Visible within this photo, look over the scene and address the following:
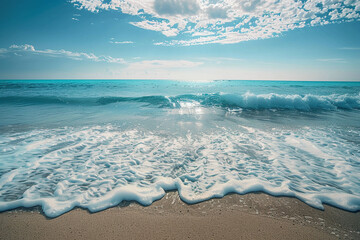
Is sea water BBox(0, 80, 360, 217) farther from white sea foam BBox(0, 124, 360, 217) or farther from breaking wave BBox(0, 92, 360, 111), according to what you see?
breaking wave BBox(0, 92, 360, 111)

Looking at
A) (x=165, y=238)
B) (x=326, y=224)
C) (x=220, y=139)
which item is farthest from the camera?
(x=220, y=139)

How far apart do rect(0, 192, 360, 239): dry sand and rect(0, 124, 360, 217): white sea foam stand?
0.16 metres

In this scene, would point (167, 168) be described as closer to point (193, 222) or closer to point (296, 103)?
point (193, 222)

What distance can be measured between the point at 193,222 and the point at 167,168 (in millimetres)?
1513

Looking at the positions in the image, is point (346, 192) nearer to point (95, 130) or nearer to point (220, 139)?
point (220, 139)

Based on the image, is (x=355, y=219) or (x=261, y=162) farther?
(x=261, y=162)

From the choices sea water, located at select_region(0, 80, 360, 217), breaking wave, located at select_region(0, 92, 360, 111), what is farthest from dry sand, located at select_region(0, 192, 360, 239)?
breaking wave, located at select_region(0, 92, 360, 111)

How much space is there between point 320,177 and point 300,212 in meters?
1.41

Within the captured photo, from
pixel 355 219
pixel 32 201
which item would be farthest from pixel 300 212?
pixel 32 201

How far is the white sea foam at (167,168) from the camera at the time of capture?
9.09ft

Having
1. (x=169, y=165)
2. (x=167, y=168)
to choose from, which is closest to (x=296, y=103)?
(x=169, y=165)

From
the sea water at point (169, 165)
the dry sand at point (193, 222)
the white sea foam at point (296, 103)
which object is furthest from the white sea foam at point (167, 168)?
the white sea foam at point (296, 103)

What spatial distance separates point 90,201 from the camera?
2.64 meters

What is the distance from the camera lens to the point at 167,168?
3672 millimetres
